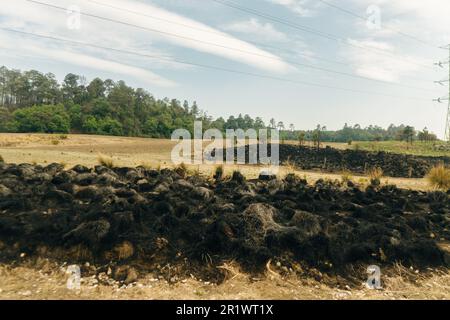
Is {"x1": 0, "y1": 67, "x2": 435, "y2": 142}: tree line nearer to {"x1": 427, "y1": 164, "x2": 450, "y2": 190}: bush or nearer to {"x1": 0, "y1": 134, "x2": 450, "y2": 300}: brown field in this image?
{"x1": 427, "y1": 164, "x2": 450, "y2": 190}: bush

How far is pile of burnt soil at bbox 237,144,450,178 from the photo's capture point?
26.8 metres

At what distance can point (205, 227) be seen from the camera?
730cm

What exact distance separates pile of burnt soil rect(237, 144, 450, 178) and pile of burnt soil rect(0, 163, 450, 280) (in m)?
16.7

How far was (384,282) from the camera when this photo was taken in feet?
18.6

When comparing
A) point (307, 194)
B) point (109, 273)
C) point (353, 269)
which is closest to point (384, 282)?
point (353, 269)

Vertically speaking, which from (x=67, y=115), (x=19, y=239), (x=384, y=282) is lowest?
(x=384, y=282)

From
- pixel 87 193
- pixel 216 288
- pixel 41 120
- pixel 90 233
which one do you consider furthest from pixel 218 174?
pixel 41 120

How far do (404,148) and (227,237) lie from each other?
168 feet

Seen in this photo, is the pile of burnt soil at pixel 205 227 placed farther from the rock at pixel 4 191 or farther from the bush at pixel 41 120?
the bush at pixel 41 120

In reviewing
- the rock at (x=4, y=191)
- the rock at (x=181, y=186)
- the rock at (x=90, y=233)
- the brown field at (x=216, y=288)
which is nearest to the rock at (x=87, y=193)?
the rock at (x=4, y=191)

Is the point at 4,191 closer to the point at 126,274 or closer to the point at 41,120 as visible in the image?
the point at 126,274

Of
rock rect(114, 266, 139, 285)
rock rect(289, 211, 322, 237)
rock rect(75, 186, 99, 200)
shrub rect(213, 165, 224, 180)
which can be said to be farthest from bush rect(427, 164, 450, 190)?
rock rect(114, 266, 139, 285)

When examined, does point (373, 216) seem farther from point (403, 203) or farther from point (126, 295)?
point (126, 295)
